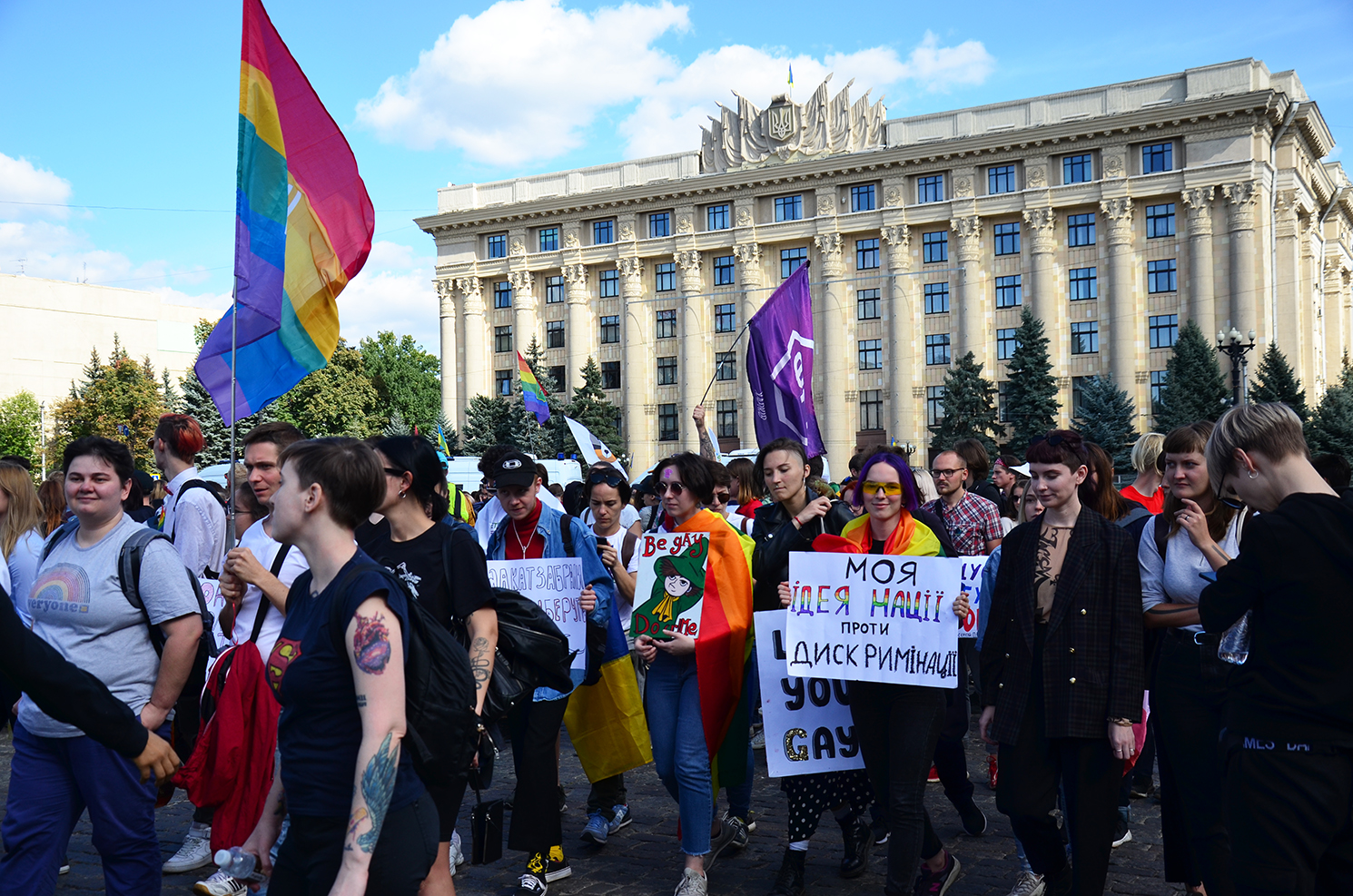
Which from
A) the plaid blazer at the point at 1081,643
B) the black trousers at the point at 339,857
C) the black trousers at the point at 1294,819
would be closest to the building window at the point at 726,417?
the plaid blazer at the point at 1081,643

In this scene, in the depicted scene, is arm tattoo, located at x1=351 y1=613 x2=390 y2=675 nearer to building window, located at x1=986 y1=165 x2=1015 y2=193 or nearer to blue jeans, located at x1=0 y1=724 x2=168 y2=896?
blue jeans, located at x1=0 y1=724 x2=168 y2=896

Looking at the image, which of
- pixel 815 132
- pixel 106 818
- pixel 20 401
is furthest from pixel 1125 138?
pixel 20 401

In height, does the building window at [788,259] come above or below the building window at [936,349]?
above

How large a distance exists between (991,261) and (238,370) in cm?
5255

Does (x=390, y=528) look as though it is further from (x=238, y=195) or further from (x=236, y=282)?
(x=238, y=195)

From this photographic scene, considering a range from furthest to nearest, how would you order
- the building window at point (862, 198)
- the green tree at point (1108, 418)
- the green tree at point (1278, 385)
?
1. the building window at point (862, 198)
2. the green tree at point (1108, 418)
3. the green tree at point (1278, 385)

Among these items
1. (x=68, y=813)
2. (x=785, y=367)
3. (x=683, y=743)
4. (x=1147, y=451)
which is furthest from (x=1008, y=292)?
(x=68, y=813)

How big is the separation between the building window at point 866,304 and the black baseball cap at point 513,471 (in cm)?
5309

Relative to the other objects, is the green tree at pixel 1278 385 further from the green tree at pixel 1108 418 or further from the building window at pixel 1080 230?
the building window at pixel 1080 230

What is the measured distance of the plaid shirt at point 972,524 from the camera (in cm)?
777

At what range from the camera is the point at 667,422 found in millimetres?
62281

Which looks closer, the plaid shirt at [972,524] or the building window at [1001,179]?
the plaid shirt at [972,524]

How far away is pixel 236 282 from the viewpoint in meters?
6.80

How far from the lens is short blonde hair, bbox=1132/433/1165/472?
745cm
